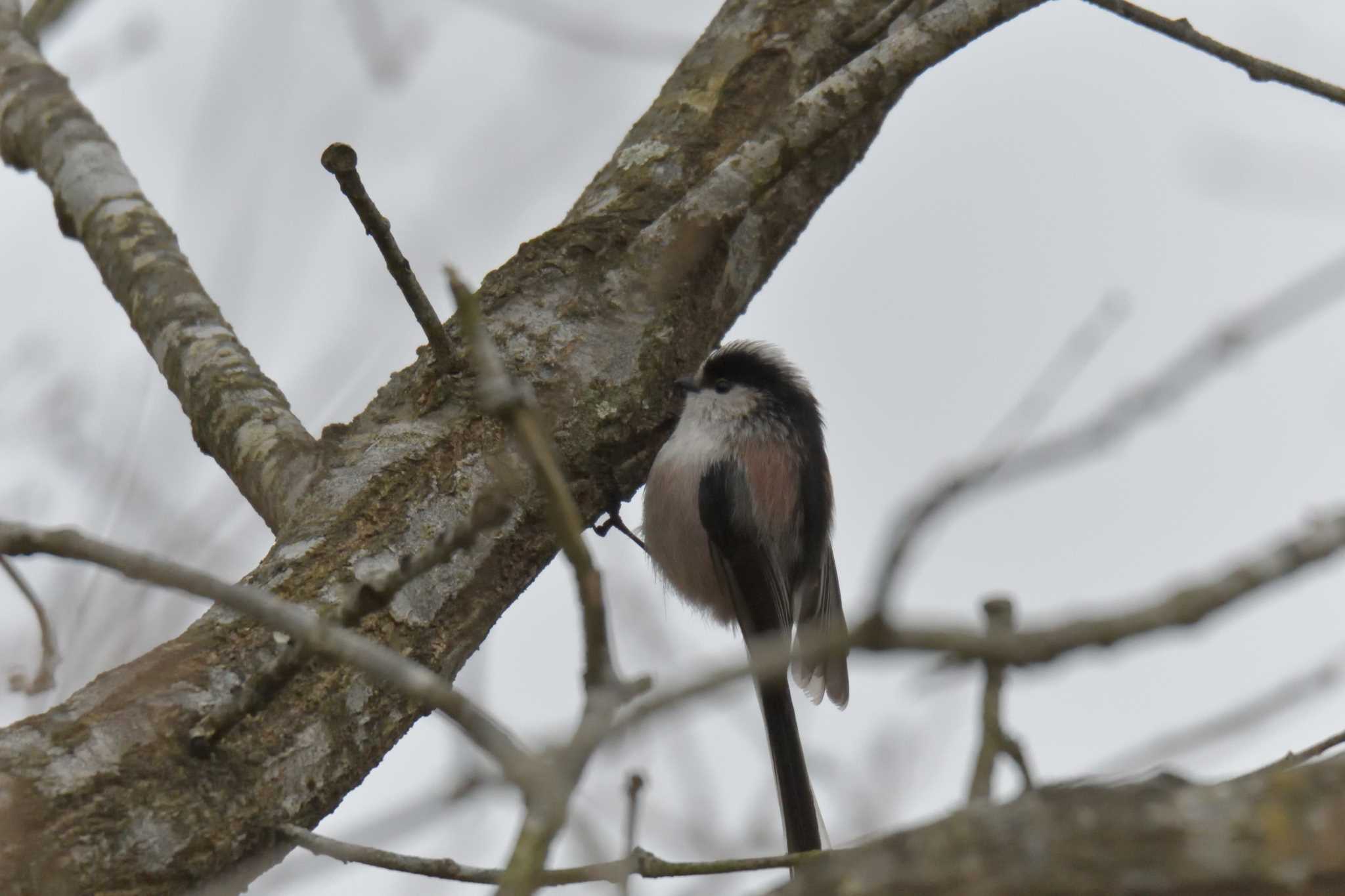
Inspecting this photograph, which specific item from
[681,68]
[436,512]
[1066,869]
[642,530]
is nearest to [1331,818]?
[1066,869]

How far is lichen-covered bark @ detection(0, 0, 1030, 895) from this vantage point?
201 cm

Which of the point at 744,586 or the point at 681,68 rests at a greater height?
the point at 681,68

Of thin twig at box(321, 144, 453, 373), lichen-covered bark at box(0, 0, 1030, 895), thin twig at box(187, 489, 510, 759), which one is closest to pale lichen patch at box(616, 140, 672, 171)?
lichen-covered bark at box(0, 0, 1030, 895)

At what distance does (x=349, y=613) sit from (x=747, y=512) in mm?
2520

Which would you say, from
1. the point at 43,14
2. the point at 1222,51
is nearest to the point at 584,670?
the point at 1222,51

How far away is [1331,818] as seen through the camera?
1035 mm

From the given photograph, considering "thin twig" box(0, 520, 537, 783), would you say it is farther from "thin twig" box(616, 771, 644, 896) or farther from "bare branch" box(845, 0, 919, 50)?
"bare branch" box(845, 0, 919, 50)

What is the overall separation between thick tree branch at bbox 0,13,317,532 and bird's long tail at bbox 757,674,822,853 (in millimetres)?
1339

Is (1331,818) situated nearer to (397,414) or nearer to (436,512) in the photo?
(436,512)

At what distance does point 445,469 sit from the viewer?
2.66 m

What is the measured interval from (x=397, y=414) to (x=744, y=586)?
1.59 m

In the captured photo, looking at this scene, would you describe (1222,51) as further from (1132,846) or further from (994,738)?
(1132,846)

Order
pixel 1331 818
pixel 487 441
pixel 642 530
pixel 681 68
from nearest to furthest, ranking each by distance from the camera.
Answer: pixel 1331 818
pixel 487 441
pixel 681 68
pixel 642 530

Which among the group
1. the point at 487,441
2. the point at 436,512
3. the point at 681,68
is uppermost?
the point at 681,68
